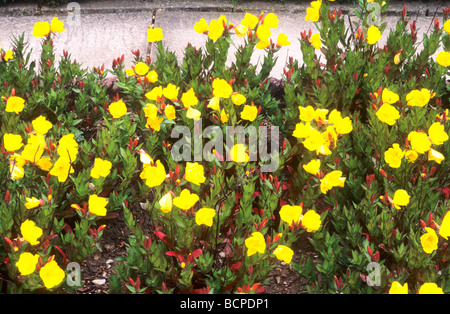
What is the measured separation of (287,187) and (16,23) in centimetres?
291

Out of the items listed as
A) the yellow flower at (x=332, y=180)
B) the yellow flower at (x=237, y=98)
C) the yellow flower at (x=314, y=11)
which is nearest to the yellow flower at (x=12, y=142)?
the yellow flower at (x=237, y=98)

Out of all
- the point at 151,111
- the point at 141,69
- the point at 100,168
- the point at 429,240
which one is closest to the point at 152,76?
the point at 141,69

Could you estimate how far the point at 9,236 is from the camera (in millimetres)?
2113

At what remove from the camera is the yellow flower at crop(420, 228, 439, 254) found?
1938 mm

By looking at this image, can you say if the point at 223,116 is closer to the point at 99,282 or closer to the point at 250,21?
the point at 250,21

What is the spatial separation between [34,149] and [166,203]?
725 millimetres

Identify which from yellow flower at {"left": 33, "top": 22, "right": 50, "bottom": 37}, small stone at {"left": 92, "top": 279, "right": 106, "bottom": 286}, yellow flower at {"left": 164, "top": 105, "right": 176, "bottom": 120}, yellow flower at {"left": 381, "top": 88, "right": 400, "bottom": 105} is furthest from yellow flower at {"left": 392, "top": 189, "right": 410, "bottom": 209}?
yellow flower at {"left": 33, "top": 22, "right": 50, "bottom": 37}

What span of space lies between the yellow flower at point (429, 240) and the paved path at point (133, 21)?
1.79 m

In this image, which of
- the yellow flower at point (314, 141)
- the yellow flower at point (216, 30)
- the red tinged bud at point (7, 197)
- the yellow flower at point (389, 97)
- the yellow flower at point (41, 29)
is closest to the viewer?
the red tinged bud at point (7, 197)

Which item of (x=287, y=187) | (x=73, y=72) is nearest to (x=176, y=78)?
(x=73, y=72)

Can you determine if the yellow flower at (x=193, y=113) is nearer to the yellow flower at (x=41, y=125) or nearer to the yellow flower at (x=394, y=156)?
the yellow flower at (x=41, y=125)

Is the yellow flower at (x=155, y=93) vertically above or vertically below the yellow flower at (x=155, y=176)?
above

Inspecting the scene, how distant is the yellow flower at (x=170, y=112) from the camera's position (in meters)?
2.58
